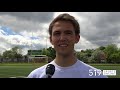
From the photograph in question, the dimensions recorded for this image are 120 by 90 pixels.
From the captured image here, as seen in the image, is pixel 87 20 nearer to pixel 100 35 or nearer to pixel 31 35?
pixel 100 35

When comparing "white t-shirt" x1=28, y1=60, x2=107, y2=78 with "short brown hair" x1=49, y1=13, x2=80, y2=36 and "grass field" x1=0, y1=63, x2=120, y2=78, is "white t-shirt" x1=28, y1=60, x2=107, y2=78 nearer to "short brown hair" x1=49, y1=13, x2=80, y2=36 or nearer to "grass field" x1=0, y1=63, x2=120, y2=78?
"grass field" x1=0, y1=63, x2=120, y2=78

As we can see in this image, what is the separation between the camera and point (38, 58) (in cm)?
283

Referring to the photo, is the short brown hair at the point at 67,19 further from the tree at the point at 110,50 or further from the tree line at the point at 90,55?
the tree at the point at 110,50

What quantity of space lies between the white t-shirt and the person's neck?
36mm

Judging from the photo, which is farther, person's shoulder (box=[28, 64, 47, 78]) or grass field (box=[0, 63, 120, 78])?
grass field (box=[0, 63, 120, 78])

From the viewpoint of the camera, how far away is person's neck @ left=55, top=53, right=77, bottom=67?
2.71 meters

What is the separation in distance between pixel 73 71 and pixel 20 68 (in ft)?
2.22

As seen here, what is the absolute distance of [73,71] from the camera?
278cm

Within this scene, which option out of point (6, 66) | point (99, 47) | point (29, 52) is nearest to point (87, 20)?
point (99, 47)

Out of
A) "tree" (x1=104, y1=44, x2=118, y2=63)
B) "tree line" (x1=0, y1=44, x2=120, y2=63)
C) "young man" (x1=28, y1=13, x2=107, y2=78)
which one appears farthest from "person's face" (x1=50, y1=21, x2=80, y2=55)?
"tree" (x1=104, y1=44, x2=118, y2=63)

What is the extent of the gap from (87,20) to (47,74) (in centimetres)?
86

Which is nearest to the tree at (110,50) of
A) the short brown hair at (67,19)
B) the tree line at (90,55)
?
the tree line at (90,55)
